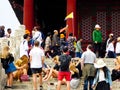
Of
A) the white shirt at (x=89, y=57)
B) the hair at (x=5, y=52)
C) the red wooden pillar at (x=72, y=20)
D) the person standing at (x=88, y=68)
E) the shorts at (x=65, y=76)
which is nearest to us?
the shorts at (x=65, y=76)

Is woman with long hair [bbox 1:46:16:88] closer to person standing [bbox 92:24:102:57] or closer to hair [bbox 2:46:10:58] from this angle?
hair [bbox 2:46:10:58]

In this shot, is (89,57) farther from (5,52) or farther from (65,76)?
(5,52)

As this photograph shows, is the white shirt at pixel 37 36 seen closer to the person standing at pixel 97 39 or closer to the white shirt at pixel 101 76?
the person standing at pixel 97 39

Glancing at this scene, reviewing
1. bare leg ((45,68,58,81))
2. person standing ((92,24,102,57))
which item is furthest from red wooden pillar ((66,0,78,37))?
bare leg ((45,68,58,81))

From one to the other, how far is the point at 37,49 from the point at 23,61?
298 cm

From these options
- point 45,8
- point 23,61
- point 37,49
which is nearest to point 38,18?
point 45,8

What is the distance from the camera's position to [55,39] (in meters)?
27.7

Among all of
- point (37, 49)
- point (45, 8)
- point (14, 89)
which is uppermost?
point (45, 8)

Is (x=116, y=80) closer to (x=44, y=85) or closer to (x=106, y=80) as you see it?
(x=44, y=85)

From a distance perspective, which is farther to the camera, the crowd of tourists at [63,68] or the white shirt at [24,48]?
the white shirt at [24,48]

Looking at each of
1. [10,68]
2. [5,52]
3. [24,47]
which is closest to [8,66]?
[10,68]

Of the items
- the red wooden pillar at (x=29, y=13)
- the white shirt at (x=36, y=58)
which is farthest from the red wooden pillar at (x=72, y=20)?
the white shirt at (x=36, y=58)

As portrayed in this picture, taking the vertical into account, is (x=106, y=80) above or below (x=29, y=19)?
below

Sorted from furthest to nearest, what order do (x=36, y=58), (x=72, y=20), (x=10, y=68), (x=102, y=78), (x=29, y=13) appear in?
(x=29, y=13)
(x=72, y=20)
(x=10, y=68)
(x=36, y=58)
(x=102, y=78)
